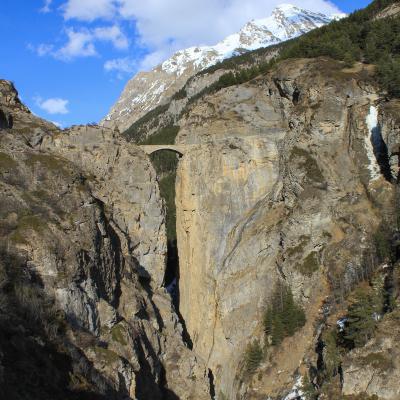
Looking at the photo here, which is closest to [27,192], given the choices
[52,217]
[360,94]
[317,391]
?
[52,217]

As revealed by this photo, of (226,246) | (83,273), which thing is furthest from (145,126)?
(83,273)

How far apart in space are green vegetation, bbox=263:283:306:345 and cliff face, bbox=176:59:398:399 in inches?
30.6

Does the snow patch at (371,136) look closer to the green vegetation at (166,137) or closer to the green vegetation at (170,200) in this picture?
the green vegetation at (170,200)

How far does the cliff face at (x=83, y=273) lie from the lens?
2756 cm

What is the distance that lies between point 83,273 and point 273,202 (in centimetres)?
2988

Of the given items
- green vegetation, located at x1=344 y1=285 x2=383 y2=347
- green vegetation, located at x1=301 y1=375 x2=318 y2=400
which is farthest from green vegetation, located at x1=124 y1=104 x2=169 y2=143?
green vegetation, located at x1=344 y1=285 x2=383 y2=347

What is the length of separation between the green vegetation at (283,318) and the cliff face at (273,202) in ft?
2.55

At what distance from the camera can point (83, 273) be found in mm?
39781

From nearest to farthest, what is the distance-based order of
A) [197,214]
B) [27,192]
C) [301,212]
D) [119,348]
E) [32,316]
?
[32,316], [119,348], [27,192], [301,212], [197,214]

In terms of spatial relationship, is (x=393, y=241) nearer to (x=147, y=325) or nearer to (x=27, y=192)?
(x=147, y=325)

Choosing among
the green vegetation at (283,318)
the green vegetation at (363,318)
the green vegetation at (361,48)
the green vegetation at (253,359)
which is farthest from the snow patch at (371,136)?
the green vegetation at (253,359)

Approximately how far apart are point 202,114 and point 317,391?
39619 millimetres

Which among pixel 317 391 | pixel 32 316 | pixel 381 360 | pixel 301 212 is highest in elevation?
pixel 301 212

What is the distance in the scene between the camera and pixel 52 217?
1626 inches
